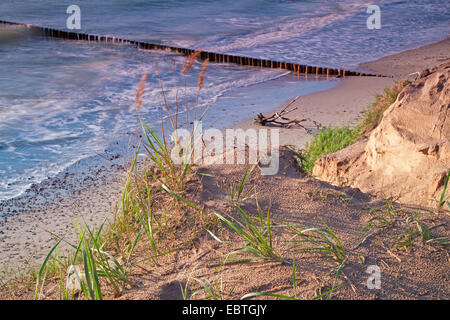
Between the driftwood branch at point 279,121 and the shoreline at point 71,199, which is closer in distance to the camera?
the shoreline at point 71,199

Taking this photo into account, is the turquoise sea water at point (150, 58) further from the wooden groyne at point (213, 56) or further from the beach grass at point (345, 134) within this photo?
the beach grass at point (345, 134)

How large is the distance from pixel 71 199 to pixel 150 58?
820 centimetres

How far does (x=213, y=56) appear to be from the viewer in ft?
41.6

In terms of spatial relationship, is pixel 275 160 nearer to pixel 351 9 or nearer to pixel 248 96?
pixel 248 96

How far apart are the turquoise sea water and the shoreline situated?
0.35 meters

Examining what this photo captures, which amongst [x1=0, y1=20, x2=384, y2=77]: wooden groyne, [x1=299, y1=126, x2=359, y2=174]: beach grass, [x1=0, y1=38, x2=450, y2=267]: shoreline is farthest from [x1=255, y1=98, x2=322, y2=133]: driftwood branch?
[x1=0, y1=20, x2=384, y2=77]: wooden groyne

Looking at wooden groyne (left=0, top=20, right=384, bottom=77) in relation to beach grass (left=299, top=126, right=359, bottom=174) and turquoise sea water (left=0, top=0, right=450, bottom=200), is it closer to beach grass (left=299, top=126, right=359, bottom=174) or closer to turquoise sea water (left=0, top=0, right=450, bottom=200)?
turquoise sea water (left=0, top=0, right=450, bottom=200)

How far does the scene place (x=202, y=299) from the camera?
2.41 metres

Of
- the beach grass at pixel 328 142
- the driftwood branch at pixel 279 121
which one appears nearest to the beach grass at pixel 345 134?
the beach grass at pixel 328 142

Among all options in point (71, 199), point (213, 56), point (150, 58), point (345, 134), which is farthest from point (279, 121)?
point (150, 58)

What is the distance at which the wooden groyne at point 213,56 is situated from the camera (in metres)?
10.7

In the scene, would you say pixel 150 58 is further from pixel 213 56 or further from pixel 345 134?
pixel 345 134

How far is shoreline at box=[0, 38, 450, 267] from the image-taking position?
14.4ft

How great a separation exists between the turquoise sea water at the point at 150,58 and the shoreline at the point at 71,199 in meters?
0.35
